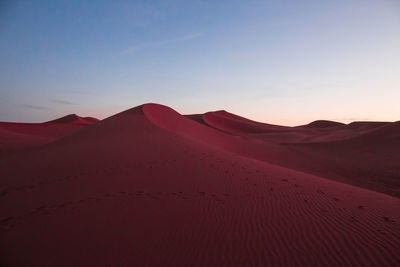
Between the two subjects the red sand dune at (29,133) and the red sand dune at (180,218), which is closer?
the red sand dune at (180,218)

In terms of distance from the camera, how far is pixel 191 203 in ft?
17.4

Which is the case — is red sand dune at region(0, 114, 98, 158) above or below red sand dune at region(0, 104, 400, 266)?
above

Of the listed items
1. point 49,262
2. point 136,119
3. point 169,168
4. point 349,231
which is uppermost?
point 136,119

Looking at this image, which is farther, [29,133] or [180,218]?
[29,133]

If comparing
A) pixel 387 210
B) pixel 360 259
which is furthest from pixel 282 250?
pixel 387 210

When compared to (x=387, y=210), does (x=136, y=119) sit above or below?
above

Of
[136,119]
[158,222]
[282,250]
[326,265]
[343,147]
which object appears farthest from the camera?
[343,147]

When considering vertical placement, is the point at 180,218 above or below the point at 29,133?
below

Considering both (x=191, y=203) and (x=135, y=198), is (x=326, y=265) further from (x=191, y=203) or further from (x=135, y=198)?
→ (x=135, y=198)

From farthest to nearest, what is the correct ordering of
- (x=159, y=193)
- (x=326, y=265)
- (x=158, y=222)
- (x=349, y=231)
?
1. (x=159, y=193)
2. (x=158, y=222)
3. (x=349, y=231)
4. (x=326, y=265)

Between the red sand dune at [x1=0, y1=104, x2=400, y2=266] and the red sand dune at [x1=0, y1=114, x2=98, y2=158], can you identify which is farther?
the red sand dune at [x1=0, y1=114, x2=98, y2=158]

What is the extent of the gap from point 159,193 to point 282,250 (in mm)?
3243

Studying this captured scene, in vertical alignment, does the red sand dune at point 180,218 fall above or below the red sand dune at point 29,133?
below

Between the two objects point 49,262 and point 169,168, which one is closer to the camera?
point 49,262
